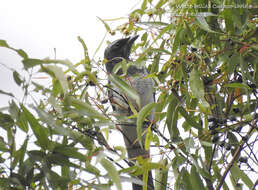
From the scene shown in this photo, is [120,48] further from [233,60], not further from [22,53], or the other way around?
[22,53]

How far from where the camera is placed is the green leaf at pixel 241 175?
107 cm

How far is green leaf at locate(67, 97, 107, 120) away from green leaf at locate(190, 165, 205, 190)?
313mm

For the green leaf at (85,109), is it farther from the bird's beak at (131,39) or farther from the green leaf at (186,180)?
the bird's beak at (131,39)

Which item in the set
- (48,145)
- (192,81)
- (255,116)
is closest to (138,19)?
(192,81)

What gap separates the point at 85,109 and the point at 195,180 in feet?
1.16

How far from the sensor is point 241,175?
108cm

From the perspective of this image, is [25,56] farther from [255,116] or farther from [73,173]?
[255,116]

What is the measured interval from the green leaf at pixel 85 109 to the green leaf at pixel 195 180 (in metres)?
0.31

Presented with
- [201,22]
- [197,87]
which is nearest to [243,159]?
[197,87]

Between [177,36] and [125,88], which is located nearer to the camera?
[125,88]

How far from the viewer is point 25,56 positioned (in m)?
0.64

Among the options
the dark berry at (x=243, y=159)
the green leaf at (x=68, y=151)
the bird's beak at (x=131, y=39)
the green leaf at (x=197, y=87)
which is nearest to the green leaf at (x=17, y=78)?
the green leaf at (x=68, y=151)

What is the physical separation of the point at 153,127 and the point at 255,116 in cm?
27

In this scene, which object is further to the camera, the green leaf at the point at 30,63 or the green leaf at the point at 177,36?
the green leaf at the point at 177,36
